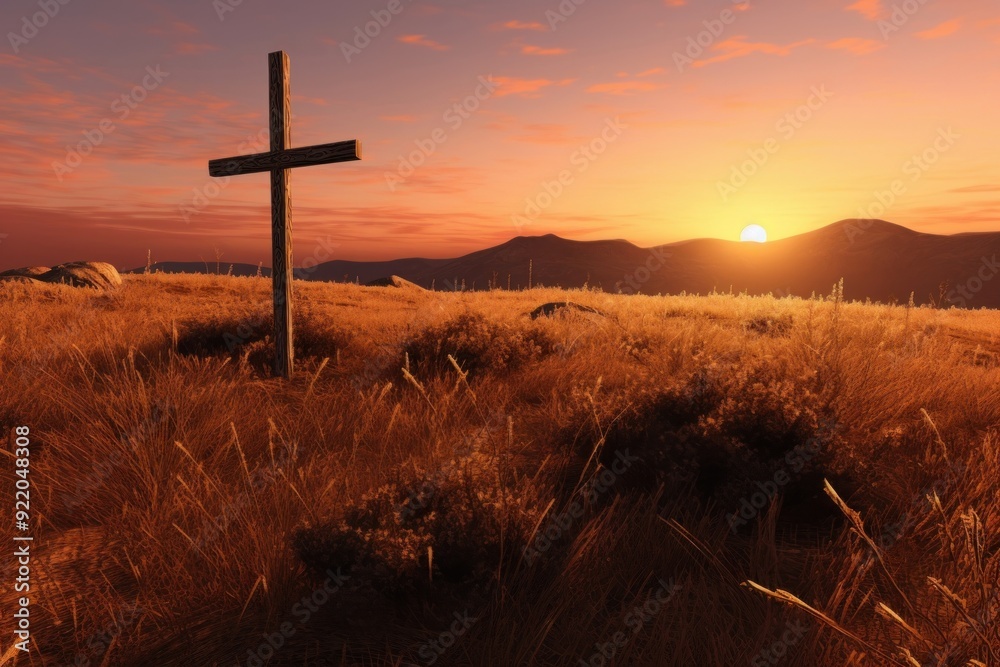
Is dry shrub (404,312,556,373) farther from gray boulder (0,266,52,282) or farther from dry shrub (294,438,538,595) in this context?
gray boulder (0,266,52,282)

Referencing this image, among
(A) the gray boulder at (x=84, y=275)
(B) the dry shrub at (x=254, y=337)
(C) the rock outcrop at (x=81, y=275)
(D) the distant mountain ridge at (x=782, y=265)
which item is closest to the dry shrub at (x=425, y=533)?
(B) the dry shrub at (x=254, y=337)

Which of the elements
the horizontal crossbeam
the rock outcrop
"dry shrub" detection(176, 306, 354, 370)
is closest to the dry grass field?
"dry shrub" detection(176, 306, 354, 370)

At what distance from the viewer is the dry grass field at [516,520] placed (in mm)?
1989

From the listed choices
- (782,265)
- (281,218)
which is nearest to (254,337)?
(281,218)

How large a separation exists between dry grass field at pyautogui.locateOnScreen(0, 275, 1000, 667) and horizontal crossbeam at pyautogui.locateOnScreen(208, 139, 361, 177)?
215cm

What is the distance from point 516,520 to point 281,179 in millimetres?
4985

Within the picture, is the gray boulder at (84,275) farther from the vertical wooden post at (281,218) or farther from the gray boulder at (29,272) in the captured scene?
the vertical wooden post at (281,218)

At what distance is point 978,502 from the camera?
2.87 metres

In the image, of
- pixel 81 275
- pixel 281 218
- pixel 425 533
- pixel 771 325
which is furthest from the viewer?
pixel 81 275

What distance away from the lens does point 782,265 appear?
3442 inches

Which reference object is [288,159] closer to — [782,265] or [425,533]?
[425,533]

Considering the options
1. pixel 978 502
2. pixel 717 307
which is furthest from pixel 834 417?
pixel 717 307

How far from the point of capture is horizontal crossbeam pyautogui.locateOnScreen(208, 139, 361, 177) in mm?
5621

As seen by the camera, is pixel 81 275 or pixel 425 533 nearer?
pixel 425 533
